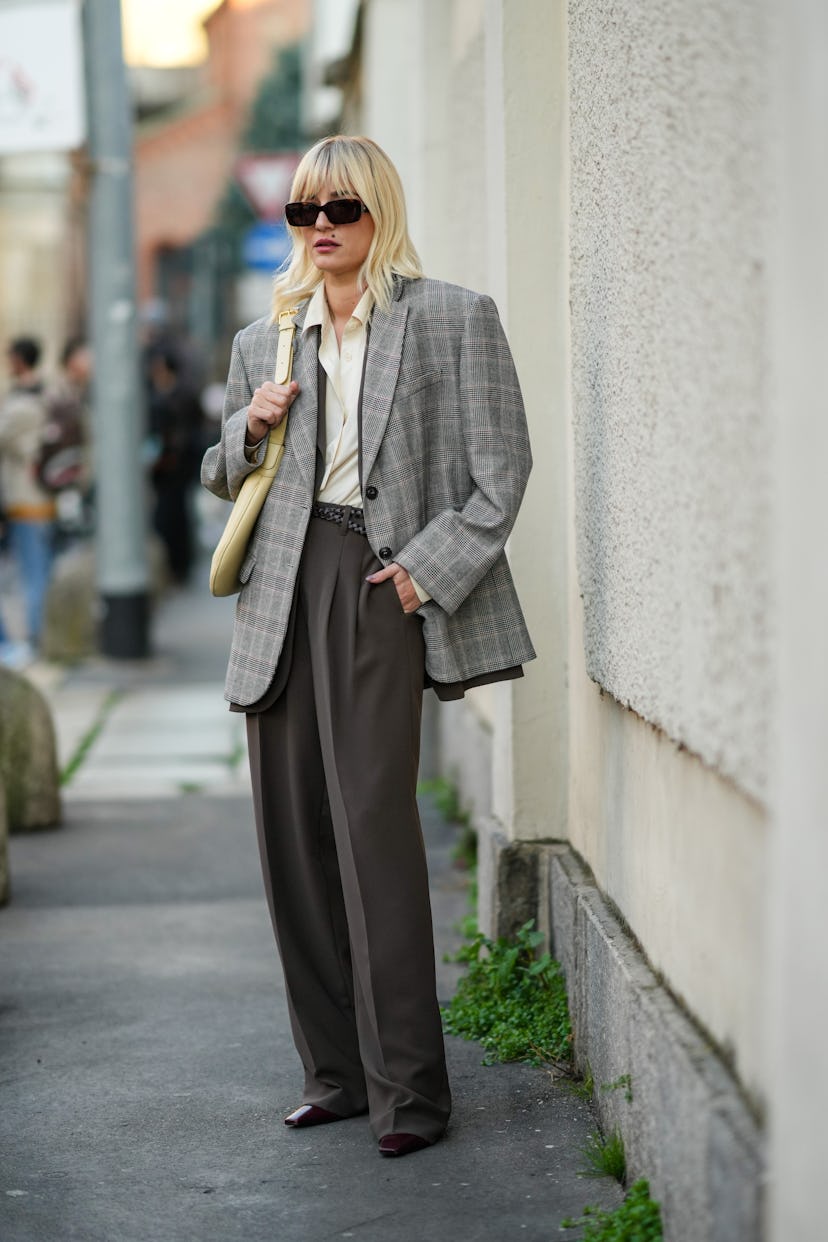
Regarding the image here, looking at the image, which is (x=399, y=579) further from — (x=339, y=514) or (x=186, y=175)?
(x=186, y=175)

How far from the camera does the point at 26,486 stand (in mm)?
12906

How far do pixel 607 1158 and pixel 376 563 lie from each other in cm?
132

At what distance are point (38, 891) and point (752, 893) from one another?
167 inches

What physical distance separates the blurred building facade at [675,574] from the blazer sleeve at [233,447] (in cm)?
81

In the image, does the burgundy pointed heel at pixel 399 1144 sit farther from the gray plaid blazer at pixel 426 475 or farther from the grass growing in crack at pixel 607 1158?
the gray plaid blazer at pixel 426 475

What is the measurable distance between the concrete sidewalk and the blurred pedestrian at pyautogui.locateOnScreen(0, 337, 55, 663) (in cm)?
535

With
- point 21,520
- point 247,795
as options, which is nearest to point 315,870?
point 247,795

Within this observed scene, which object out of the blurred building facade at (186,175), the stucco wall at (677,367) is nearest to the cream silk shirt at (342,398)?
the stucco wall at (677,367)

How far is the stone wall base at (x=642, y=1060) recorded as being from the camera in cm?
288

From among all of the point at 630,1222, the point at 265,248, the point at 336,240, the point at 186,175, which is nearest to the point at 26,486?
the point at 265,248

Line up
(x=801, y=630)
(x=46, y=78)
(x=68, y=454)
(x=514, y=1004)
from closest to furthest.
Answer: (x=801, y=630), (x=514, y=1004), (x=46, y=78), (x=68, y=454)

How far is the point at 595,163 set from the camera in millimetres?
4418

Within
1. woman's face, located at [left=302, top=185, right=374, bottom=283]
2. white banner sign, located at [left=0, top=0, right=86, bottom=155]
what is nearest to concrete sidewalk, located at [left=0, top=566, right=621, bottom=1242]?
woman's face, located at [left=302, top=185, right=374, bottom=283]

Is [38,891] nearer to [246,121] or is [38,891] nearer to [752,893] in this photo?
[752,893]
